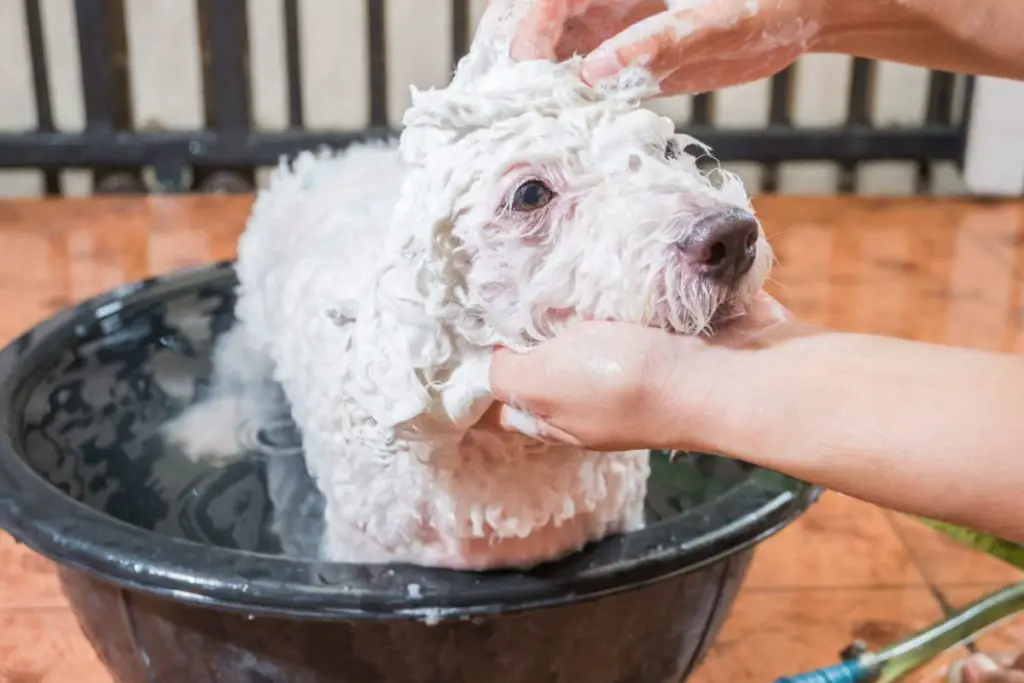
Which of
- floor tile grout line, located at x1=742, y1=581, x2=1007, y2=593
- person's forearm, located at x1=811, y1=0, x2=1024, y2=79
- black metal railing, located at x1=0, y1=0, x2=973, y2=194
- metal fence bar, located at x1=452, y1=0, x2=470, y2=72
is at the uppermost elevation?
person's forearm, located at x1=811, y1=0, x2=1024, y2=79

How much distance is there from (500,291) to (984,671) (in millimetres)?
274

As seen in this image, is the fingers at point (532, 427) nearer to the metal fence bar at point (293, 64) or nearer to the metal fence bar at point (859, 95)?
the metal fence bar at point (293, 64)

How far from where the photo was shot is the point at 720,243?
0.39 m

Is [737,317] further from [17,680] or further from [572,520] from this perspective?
[17,680]

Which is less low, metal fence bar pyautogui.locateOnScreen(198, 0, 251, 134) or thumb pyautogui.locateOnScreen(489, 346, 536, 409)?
thumb pyautogui.locateOnScreen(489, 346, 536, 409)

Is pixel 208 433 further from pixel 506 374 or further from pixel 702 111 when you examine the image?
pixel 702 111

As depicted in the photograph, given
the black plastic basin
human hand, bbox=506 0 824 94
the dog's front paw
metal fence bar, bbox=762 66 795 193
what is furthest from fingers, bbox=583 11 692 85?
metal fence bar, bbox=762 66 795 193

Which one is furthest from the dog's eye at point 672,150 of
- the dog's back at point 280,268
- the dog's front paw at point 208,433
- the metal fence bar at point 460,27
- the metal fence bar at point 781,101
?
the metal fence bar at point 781,101

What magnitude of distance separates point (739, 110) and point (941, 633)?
1.27 m

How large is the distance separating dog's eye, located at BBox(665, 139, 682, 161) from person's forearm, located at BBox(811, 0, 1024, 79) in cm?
13

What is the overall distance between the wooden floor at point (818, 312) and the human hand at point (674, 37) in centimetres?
9

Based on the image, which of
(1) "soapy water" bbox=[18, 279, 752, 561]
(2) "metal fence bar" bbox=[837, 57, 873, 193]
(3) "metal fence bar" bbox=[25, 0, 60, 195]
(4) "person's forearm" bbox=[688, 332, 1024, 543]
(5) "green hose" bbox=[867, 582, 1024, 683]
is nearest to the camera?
(4) "person's forearm" bbox=[688, 332, 1024, 543]

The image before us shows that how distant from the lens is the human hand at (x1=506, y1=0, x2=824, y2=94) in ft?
1.57

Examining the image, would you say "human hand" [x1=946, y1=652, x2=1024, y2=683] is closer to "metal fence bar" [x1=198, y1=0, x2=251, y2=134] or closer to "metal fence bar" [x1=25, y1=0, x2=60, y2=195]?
"metal fence bar" [x1=198, y1=0, x2=251, y2=134]
